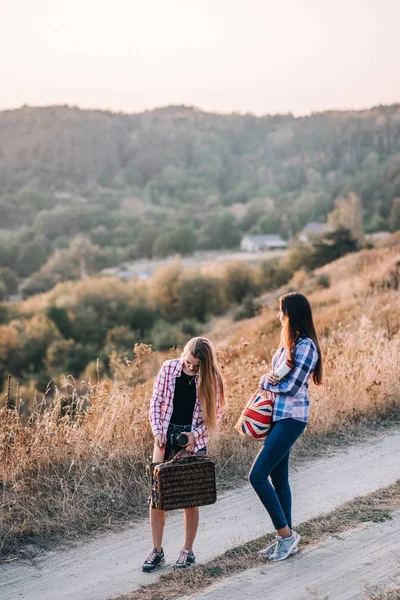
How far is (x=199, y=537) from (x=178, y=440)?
1035mm

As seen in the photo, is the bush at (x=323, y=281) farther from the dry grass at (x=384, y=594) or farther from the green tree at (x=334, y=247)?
the dry grass at (x=384, y=594)

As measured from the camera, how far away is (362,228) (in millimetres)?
94688

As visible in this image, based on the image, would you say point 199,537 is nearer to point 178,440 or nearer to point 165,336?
point 178,440

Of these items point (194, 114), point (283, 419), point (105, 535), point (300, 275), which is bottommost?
point (300, 275)

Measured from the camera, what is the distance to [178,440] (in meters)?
4.18

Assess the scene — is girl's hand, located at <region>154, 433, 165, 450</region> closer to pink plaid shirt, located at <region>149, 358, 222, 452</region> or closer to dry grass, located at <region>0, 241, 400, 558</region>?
pink plaid shirt, located at <region>149, 358, 222, 452</region>

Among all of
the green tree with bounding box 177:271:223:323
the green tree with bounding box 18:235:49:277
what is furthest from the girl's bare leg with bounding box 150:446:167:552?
the green tree with bounding box 18:235:49:277

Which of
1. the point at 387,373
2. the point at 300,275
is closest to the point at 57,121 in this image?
the point at 300,275

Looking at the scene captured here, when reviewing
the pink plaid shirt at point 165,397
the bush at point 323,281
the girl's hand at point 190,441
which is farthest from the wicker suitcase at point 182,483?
the bush at point 323,281

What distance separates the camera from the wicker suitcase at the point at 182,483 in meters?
4.00

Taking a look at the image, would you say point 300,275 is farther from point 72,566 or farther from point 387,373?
point 72,566

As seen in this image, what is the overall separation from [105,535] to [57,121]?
180 meters

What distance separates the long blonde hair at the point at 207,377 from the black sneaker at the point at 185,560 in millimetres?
809

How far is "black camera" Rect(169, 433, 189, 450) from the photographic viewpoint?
4172mm
